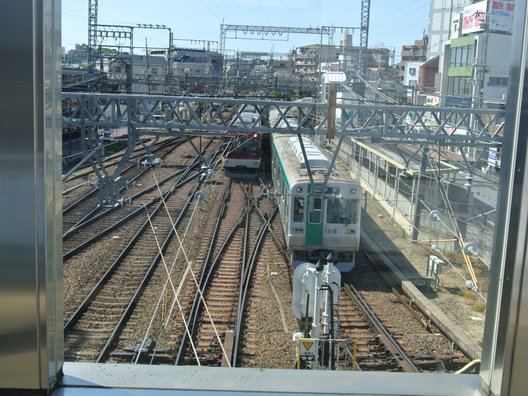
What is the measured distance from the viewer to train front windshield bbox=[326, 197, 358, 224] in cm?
634

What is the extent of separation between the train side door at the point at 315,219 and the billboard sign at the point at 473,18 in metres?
2.78

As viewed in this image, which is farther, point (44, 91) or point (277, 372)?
point (277, 372)

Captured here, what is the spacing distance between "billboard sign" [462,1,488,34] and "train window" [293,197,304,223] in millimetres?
2905

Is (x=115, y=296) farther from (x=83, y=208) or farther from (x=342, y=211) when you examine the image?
(x=342, y=211)

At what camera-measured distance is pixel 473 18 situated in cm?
398

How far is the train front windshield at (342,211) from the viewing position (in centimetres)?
634

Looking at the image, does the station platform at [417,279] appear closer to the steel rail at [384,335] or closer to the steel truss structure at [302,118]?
the steel rail at [384,335]

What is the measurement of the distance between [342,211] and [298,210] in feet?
1.61

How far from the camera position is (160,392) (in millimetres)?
778

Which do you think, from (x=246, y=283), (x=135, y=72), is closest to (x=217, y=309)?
(x=246, y=283)

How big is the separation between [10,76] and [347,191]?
18.6 feet

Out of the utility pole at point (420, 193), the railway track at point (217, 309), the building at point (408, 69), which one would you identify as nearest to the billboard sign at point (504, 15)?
the railway track at point (217, 309)

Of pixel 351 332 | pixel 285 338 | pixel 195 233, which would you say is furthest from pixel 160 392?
pixel 195 233

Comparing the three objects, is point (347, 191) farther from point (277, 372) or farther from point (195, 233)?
point (277, 372)
